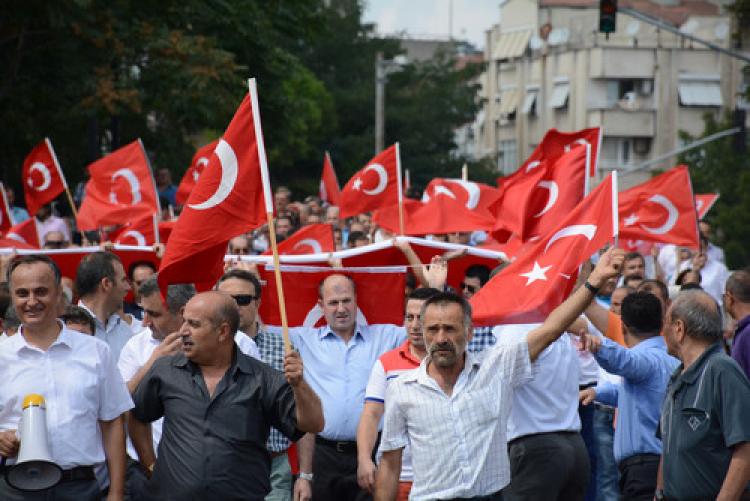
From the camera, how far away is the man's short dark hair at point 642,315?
9.38 meters

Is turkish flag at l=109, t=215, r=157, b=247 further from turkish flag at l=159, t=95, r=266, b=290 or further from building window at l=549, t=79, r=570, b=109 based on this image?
building window at l=549, t=79, r=570, b=109

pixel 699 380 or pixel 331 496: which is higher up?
pixel 699 380

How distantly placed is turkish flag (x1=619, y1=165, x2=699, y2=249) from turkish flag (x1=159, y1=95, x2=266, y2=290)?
6.97 meters

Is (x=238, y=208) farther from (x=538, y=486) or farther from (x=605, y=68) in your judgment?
(x=605, y=68)

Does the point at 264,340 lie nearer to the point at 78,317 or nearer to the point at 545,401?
the point at 78,317

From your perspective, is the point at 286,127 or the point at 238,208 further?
the point at 286,127

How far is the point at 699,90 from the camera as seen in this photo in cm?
8575

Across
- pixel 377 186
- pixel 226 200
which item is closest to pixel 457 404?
pixel 226 200

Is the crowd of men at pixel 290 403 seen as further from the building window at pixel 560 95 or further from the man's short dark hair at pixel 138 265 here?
the building window at pixel 560 95

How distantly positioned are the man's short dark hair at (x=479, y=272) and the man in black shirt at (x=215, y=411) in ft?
13.6

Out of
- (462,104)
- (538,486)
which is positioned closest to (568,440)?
(538,486)

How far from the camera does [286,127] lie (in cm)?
3147

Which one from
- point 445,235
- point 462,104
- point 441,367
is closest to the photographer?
point 441,367

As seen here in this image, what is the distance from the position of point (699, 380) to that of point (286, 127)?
2430cm
